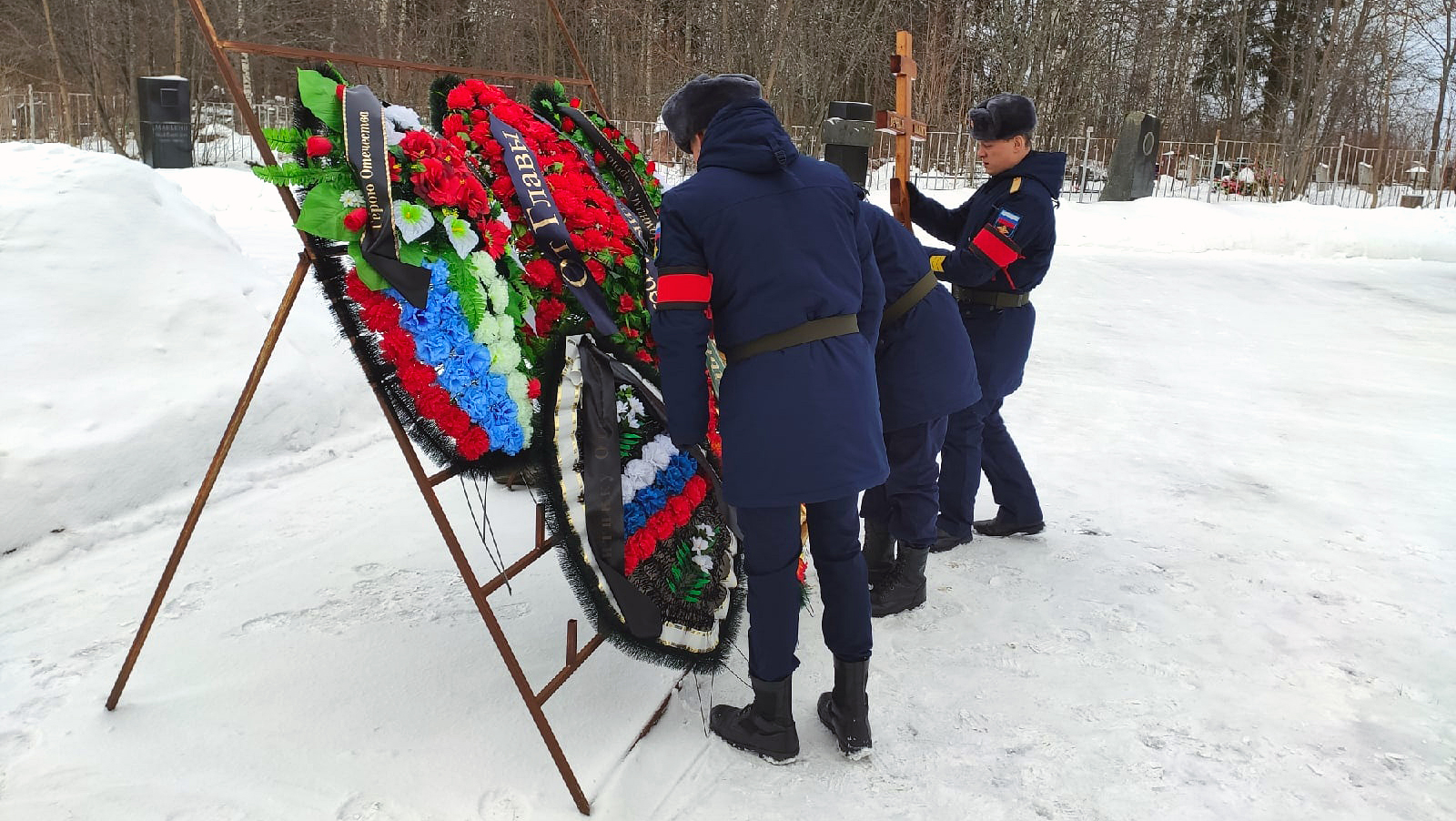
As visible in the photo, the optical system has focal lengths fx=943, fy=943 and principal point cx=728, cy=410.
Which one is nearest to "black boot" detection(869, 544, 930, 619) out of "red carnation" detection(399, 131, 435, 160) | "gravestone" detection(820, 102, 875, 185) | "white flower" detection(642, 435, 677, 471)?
"white flower" detection(642, 435, 677, 471)

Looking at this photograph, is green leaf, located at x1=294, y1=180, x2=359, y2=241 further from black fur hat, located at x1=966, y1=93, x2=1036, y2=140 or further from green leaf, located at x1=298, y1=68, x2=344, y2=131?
black fur hat, located at x1=966, y1=93, x2=1036, y2=140

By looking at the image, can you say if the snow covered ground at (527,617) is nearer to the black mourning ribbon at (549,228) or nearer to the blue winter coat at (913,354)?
the blue winter coat at (913,354)

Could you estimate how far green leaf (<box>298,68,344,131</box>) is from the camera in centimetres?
206

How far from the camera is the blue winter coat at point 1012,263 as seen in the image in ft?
10.5

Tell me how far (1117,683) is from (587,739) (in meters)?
1.52

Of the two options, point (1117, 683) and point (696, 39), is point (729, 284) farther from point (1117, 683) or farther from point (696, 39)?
point (696, 39)

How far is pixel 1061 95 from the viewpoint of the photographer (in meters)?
18.4

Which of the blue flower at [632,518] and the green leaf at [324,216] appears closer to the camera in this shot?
the green leaf at [324,216]

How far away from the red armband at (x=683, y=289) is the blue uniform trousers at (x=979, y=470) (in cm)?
159

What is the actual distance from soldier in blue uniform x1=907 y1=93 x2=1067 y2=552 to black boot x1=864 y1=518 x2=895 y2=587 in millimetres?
437

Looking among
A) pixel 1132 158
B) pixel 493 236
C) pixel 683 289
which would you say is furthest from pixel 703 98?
pixel 1132 158

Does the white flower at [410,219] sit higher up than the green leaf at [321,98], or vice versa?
the green leaf at [321,98]

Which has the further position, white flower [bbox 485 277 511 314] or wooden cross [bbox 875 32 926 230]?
wooden cross [bbox 875 32 926 230]

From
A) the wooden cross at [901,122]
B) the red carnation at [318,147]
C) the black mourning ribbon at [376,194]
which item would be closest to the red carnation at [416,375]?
the black mourning ribbon at [376,194]
